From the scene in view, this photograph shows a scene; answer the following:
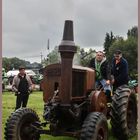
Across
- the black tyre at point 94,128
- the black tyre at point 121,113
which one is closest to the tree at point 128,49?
the black tyre at point 121,113

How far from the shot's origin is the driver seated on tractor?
27.2 feet

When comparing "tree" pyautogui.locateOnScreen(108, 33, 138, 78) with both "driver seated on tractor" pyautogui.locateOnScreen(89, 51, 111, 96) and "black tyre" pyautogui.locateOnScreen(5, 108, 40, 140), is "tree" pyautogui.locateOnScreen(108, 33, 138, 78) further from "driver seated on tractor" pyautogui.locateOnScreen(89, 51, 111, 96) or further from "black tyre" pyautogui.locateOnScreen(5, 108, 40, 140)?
"black tyre" pyautogui.locateOnScreen(5, 108, 40, 140)

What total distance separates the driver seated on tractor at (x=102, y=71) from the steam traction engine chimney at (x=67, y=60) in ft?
5.32

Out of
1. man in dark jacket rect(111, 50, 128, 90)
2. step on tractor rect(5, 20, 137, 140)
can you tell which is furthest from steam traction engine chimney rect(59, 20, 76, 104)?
man in dark jacket rect(111, 50, 128, 90)

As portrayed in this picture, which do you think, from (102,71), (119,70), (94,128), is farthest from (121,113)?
(94,128)

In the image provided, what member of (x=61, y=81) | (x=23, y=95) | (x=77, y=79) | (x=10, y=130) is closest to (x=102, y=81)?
(x=77, y=79)

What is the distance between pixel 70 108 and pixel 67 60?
0.78 metres

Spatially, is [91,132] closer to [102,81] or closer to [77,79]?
[77,79]

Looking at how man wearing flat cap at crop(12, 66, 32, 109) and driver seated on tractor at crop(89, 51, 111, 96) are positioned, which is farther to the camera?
man wearing flat cap at crop(12, 66, 32, 109)

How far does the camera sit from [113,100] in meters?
7.89

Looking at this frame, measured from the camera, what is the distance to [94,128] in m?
6.43

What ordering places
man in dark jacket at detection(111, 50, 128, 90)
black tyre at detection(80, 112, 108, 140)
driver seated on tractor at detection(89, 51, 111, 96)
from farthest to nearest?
man in dark jacket at detection(111, 50, 128, 90)
driver seated on tractor at detection(89, 51, 111, 96)
black tyre at detection(80, 112, 108, 140)

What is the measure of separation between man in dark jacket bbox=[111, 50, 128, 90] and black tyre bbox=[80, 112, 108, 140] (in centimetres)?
195

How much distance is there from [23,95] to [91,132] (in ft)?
18.6
